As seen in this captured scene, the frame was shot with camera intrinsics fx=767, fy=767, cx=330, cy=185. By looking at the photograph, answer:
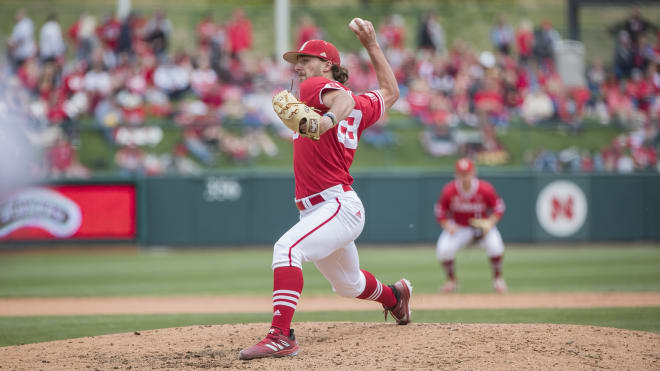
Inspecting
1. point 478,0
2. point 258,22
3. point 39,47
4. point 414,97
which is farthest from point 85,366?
point 478,0

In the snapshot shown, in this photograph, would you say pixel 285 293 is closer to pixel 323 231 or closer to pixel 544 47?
pixel 323 231

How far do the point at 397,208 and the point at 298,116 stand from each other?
11681 mm

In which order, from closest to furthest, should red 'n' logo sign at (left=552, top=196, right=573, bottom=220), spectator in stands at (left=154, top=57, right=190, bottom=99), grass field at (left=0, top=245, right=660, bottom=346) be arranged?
1. grass field at (left=0, top=245, right=660, bottom=346)
2. red 'n' logo sign at (left=552, top=196, right=573, bottom=220)
3. spectator in stands at (left=154, top=57, right=190, bottom=99)

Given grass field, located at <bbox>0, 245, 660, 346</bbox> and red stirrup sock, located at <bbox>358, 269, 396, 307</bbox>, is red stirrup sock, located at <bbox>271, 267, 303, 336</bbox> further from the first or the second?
grass field, located at <bbox>0, 245, 660, 346</bbox>

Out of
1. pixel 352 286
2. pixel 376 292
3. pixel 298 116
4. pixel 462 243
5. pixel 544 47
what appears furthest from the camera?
pixel 544 47

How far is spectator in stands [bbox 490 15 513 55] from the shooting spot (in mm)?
19891

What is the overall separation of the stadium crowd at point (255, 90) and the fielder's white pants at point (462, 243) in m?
5.68

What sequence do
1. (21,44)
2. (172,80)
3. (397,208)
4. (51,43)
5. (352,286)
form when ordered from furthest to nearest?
(51,43) → (21,44) → (172,80) → (397,208) → (352,286)

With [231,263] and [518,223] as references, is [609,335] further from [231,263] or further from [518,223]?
[518,223]

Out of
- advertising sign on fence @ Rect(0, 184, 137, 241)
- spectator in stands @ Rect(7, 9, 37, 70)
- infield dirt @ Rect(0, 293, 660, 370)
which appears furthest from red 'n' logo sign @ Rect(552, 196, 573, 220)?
spectator in stands @ Rect(7, 9, 37, 70)

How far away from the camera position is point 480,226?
10336 millimetres

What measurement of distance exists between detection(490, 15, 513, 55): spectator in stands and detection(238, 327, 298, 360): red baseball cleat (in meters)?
16.0

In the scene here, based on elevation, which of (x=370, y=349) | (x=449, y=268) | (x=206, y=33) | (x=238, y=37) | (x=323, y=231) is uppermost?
(x=206, y=33)

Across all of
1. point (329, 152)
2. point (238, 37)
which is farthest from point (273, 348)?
point (238, 37)
